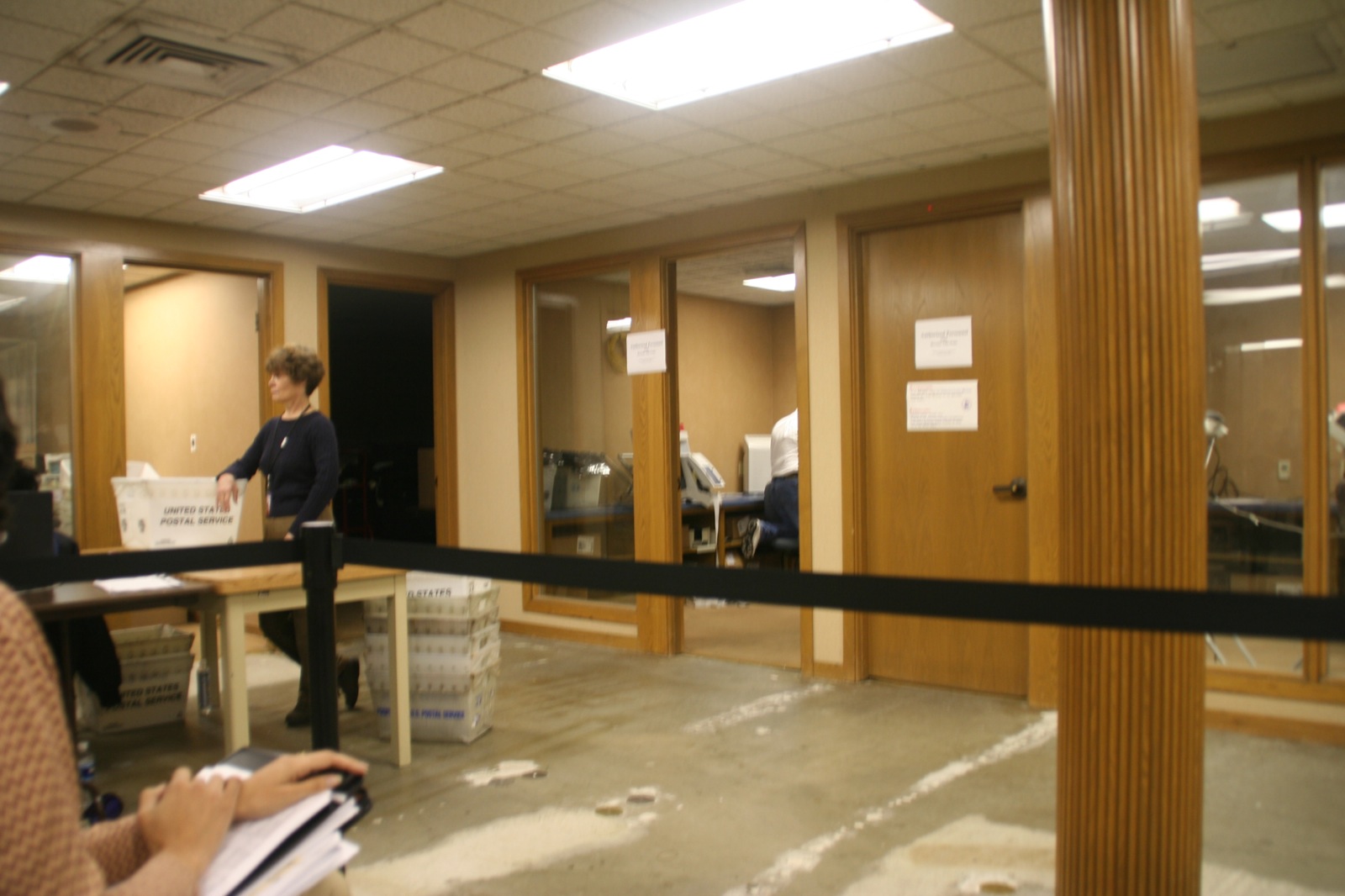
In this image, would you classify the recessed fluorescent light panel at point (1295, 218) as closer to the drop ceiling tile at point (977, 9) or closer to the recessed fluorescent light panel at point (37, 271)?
the drop ceiling tile at point (977, 9)

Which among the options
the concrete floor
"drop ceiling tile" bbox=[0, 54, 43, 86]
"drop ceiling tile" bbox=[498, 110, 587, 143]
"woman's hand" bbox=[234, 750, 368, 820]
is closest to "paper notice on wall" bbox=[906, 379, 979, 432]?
the concrete floor

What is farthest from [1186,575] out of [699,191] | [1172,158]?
[699,191]

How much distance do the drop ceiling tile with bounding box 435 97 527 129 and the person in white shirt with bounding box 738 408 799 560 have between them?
291 centimetres

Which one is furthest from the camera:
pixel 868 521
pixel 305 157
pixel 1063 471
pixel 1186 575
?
pixel 868 521

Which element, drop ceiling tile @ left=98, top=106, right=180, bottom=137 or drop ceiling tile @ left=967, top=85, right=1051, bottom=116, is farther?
drop ceiling tile @ left=98, top=106, right=180, bottom=137

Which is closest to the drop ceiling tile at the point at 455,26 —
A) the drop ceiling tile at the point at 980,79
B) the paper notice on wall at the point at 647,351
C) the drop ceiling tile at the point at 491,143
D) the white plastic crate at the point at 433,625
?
the drop ceiling tile at the point at 491,143

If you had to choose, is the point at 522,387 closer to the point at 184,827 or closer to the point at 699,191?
the point at 699,191

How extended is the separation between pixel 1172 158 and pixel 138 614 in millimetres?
5930

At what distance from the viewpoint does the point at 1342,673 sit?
373 cm

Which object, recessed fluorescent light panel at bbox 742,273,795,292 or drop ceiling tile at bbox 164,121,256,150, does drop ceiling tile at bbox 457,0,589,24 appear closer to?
drop ceiling tile at bbox 164,121,256,150

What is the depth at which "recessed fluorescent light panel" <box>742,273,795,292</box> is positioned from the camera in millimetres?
8122

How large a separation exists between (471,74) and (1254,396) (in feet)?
10.5

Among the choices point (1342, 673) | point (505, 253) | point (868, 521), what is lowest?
point (1342, 673)

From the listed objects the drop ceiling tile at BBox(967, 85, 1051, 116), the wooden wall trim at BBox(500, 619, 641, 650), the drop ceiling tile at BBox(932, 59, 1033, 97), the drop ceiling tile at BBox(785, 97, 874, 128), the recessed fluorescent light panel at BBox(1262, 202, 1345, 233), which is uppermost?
the drop ceiling tile at BBox(785, 97, 874, 128)
